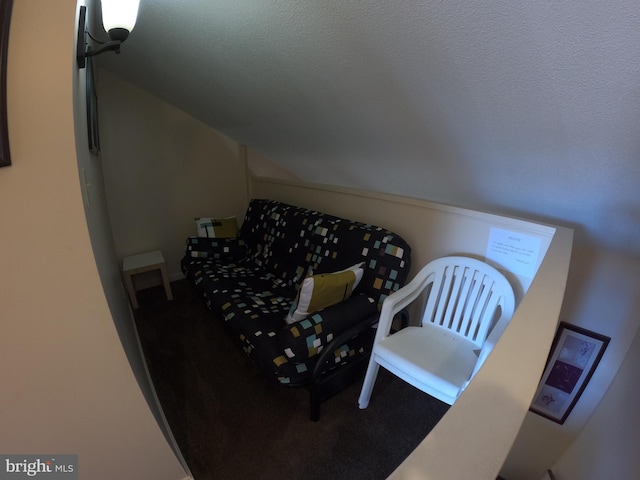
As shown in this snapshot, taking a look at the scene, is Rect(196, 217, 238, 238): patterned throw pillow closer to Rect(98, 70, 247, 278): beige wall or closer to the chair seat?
Rect(98, 70, 247, 278): beige wall

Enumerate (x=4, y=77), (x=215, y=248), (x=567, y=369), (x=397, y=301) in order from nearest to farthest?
(x=4, y=77) → (x=397, y=301) → (x=567, y=369) → (x=215, y=248)

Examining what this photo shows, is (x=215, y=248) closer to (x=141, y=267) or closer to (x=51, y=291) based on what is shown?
(x=141, y=267)

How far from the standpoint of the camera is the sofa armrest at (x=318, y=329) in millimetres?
1350

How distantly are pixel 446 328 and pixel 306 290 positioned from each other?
0.83m

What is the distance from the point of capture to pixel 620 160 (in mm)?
1051

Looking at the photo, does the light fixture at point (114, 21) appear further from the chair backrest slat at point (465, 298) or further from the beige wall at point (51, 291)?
the chair backrest slat at point (465, 298)

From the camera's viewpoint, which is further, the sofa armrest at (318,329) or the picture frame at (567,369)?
the picture frame at (567,369)

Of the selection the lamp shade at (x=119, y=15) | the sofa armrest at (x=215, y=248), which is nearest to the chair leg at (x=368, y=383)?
the sofa armrest at (x=215, y=248)

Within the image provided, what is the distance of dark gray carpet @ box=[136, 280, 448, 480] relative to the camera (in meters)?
1.34

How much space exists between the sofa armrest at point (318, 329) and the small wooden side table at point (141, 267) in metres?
1.80

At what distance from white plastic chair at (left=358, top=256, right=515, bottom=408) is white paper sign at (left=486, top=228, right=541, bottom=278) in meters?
0.09

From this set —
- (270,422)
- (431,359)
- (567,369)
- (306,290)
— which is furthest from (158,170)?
(567,369)

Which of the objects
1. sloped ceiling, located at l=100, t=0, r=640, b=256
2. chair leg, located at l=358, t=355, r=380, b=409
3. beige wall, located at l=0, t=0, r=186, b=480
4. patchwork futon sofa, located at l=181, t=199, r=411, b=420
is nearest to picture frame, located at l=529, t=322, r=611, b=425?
sloped ceiling, located at l=100, t=0, r=640, b=256

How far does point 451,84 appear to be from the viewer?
3.47ft
